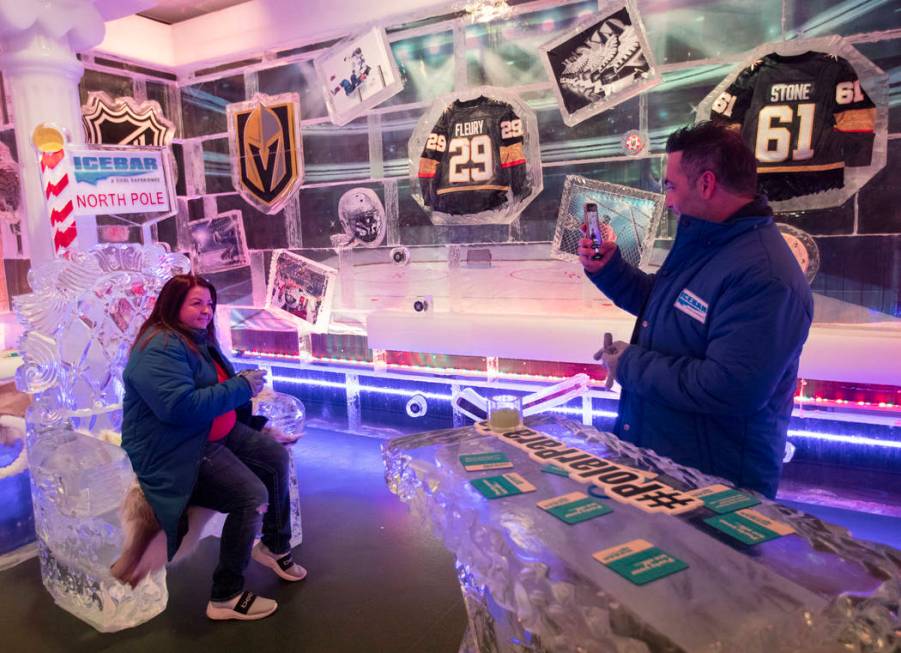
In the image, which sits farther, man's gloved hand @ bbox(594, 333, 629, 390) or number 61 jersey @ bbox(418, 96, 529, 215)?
number 61 jersey @ bbox(418, 96, 529, 215)

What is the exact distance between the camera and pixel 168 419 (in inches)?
89.9

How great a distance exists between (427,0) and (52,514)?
11.4ft

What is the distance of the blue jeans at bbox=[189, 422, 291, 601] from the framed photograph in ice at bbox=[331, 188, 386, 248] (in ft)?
6.88

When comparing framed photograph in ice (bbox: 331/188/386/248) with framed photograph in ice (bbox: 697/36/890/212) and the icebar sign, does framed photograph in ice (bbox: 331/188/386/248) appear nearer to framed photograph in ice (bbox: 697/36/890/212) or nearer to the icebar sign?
the icebar sign

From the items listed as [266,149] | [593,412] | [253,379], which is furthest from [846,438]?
[266,149]

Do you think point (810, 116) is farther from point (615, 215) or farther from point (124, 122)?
point (124, 122)

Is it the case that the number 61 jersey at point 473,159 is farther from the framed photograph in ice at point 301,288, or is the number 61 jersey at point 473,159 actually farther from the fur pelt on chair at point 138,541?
the fur pelt on chair at point 138,541

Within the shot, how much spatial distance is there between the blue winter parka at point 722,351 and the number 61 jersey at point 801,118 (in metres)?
1.75

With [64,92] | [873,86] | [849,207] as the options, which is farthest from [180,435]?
[873,86]

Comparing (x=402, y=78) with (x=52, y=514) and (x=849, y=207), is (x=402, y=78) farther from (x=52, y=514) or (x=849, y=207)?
(x=52, y=514)

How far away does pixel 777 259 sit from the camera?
163cm

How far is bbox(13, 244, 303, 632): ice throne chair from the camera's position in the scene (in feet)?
8.03

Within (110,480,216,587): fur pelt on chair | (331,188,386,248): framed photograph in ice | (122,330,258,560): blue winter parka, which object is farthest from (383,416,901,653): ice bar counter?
(331,188,386,248): framed photograph in ice

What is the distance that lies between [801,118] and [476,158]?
1.78 meters
